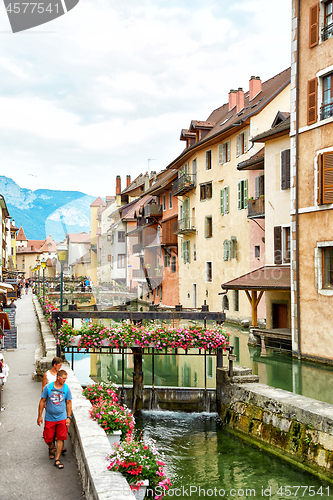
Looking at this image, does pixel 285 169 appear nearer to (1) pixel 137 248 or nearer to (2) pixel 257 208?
(2) pixel 257 208

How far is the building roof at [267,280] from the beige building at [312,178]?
1.58m

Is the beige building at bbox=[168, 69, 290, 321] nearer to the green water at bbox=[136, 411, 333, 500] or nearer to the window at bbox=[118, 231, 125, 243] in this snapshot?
the green water at bbox=[136, 411, 333, 500]

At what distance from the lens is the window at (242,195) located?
97.5ft

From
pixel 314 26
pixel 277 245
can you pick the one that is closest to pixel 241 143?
pixel 277 245

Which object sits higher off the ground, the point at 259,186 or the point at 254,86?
the point at 254,86

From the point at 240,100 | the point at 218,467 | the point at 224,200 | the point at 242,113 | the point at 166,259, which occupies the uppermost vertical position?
the point at 240,100

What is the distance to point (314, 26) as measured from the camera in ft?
61.4

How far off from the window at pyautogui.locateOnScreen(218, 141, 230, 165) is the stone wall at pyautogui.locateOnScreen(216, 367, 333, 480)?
2216cm

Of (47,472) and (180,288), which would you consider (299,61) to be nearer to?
(47,472)

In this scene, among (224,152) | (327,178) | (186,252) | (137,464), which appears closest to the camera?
(137,464)

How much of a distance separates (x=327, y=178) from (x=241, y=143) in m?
13.2

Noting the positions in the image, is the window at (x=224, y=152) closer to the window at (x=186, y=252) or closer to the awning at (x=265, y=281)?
the window at (x=186, y=252)

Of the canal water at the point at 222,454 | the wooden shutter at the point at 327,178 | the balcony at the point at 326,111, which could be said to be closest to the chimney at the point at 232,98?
the balcony at the point at 326,111

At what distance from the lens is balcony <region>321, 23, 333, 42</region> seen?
17964 millimetres
